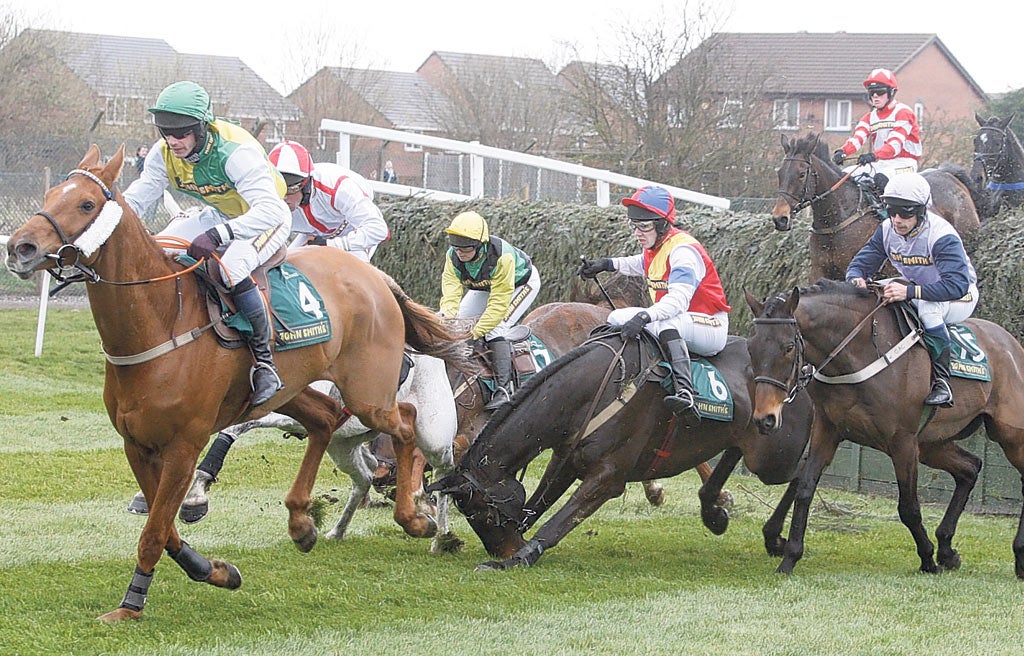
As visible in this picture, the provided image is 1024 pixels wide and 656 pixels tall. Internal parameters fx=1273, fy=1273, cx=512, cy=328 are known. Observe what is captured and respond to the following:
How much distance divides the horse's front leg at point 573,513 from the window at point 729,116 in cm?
1523

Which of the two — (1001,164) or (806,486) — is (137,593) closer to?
(806,486)

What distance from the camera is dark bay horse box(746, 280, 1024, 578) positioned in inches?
264

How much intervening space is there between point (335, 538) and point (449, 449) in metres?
0.86

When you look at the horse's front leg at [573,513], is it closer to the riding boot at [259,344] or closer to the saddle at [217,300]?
the riding boot at [259,344]

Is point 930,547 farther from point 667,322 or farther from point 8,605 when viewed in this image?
point 8,605

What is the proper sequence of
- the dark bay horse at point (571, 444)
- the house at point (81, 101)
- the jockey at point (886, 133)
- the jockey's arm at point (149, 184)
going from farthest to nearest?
the house at point (81, 101), the jockey at point (886, 133), the dark bay horse at point (571, 444), the jockey's arm at point (149, 184)

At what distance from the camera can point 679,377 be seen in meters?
6.82

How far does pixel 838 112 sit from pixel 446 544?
3187cm

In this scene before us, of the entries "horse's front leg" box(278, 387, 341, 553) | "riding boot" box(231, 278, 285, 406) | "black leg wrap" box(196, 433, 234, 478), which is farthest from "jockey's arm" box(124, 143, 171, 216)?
"black leg wrap" box(196, 433, 234, 478)

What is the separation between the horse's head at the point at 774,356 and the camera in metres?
6.35

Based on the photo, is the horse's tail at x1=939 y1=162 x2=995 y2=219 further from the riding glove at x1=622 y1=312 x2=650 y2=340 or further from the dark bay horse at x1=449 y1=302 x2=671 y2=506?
the riding glove at x1=622 y1=312 x2=650 y2=340

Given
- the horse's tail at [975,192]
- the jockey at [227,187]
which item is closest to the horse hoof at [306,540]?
the jockey at [227,187]

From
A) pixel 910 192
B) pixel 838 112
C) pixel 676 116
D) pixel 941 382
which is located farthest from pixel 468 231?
pixel 838 112

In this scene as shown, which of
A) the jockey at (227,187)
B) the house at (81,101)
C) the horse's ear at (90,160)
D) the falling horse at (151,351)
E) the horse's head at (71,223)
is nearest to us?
the horse's head at (71,223)
